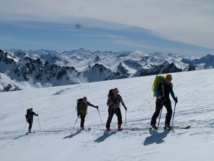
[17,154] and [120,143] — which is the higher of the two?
[120,143]

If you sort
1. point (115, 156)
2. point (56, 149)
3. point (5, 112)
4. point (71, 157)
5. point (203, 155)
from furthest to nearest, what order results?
point (5, 112)
point (56, 149)
point (71, 157)
point (115, 156)
point (203, 155)

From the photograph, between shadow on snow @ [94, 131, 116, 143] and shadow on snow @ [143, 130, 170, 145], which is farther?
shadow on snow @ [94, 131, 116, 143]

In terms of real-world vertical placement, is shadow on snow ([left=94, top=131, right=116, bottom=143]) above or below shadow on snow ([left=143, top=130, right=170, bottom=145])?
below

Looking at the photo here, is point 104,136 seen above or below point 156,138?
below

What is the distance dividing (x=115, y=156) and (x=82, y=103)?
7.03 meters

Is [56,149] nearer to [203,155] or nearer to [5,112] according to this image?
[203,155]

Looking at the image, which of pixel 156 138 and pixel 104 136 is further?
pixel 104 136

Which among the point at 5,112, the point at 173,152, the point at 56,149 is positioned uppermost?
the point at 173,152

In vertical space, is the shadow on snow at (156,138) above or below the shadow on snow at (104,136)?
above

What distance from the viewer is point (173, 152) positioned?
10.6 m

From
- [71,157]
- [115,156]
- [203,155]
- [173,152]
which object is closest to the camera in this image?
[203,155]

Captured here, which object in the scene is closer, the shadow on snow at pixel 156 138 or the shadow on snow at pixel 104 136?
the shadow on snow at pixel 156 138

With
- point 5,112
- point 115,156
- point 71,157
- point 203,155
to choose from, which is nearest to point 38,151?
point 71,157

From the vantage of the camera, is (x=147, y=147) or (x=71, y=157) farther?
(x=71, y=157)
